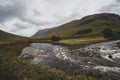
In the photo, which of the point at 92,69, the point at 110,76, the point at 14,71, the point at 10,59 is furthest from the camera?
the point at 92,69

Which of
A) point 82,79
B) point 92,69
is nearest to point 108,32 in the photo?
point 92,69

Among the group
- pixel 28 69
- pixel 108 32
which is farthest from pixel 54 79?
pixel 108 32

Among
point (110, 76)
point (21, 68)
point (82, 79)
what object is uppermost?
point (21, 68)

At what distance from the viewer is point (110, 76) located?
133ft

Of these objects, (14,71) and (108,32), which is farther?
(108,32)

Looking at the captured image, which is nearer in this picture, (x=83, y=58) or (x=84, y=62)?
(x=84, y=62)

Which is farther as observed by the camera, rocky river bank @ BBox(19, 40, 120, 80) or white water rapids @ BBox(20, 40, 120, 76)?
white water rapids @ BBox(20, 40, 120, 76)

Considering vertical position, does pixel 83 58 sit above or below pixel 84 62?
above

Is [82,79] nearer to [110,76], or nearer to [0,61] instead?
[0,61]

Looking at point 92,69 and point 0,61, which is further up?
point 0,61

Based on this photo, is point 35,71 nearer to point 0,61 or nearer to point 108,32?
point 0,61

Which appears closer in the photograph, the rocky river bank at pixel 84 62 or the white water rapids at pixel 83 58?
the rocky river bank at pixel 84 62

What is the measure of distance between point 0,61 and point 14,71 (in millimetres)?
1443

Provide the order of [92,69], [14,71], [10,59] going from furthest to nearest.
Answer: [92,69] < [10,59] < [14,71]
